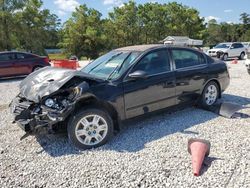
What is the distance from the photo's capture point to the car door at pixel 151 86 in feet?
14.6

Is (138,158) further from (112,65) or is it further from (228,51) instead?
(228,51)

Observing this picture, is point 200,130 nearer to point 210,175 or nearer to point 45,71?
point 210,175

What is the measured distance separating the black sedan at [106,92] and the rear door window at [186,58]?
2 centimetres

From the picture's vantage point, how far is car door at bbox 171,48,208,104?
5234 millimetres

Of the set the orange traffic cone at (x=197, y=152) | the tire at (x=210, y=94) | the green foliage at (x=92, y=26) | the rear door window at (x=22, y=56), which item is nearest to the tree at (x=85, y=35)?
the green foliage at (x=92, y=26)

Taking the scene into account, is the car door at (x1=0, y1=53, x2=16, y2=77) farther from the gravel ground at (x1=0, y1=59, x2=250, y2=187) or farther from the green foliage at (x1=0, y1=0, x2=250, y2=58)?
the green foliage at (x1=0, y1=0, x2=250, y2=58)

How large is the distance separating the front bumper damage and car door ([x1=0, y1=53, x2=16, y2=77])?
9.22m

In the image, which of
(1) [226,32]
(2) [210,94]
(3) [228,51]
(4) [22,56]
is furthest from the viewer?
(1) [226,32]

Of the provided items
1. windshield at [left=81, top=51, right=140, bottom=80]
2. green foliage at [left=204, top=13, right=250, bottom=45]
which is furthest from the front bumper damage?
green foliage at [left=204, top=13, right=250, bottom=45]

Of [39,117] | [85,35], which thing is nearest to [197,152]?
[39,117]

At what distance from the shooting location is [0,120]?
5617mm

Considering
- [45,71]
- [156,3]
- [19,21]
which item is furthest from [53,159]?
[156,3]

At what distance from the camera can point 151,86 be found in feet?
15.5

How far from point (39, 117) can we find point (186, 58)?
320 cm
